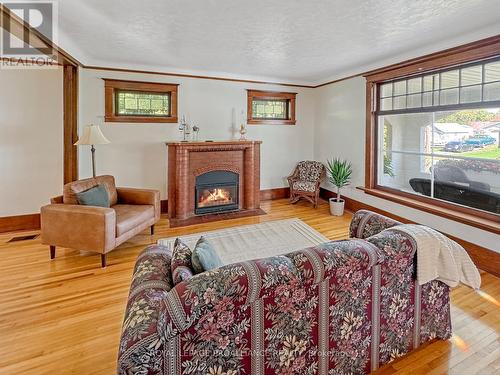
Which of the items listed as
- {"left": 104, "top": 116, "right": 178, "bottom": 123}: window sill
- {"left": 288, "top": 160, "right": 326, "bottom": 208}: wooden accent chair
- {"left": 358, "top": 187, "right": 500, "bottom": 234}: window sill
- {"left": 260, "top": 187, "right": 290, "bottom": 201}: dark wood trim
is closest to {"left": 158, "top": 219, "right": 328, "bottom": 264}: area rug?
{"left": 288, "top": 160, "right": 326, "bottom": 208}: wooden accent chair

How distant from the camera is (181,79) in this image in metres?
5.07

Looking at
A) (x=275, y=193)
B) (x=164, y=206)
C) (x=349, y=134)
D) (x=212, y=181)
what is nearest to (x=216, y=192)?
(x=212, y=181)

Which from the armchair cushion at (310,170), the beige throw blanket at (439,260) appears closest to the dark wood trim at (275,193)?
the armchair cushion at (310,170)

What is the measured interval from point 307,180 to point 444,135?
263cm

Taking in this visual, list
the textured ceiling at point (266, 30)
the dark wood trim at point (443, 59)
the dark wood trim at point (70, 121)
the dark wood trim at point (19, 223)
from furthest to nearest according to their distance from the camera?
the dark wood trim at point (70, 121), the dark wood trim at point (19, 223), the dark wood trim at point (443, 59), the textured ceiling at point (266, 30)

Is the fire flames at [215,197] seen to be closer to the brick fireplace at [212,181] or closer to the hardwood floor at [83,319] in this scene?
the brick fireplace at [212,181]

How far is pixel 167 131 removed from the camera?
5.10 m

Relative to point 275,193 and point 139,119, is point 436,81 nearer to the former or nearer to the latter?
point 275,193

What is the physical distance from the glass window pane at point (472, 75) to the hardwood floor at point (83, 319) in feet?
7.24

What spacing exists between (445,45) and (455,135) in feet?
3.63

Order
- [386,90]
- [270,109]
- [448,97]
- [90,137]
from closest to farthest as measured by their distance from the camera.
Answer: [448,97] → [90,137] → [386,90] → [270,109]

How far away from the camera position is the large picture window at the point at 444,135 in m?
3.18

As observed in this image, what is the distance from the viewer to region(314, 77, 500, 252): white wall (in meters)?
4.09

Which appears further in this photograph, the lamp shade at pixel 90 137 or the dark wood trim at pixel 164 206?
the dark wood trim at pixel 164 206
